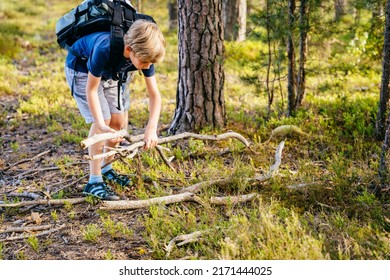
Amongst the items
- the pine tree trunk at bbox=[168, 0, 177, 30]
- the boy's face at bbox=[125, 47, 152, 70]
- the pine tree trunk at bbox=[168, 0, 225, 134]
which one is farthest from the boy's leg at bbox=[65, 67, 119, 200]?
the pine tree trunk at bbox=[168, 0, 177, 30]

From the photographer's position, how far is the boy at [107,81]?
4031 mm

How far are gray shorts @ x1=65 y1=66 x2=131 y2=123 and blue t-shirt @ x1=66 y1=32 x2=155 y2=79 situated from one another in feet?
0.32

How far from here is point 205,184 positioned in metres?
4.91

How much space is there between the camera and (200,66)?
6.48m

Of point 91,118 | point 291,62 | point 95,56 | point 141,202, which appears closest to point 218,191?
point 141,202

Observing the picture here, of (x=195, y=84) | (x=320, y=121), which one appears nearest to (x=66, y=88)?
Answer: (x=195, y=84)

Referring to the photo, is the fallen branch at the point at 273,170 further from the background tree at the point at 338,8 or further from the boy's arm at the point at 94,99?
the background tree at the point at 338,8

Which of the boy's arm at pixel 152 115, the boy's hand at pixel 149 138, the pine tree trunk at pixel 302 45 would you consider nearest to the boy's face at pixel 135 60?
the boy's arm at pixel 152 115

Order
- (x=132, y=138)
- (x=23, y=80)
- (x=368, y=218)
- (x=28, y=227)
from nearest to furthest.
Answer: (x=368, y=218), (x=28, y=227), (x=132, y=138), (x=23, y=80)

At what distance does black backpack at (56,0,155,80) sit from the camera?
421 cm

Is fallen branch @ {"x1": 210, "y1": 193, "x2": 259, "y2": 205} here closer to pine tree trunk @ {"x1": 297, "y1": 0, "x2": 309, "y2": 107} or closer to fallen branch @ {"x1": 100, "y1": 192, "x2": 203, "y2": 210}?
fallen branch @ {"x1": 100, "y1": 192, "x2": 203, "y2": 210}
